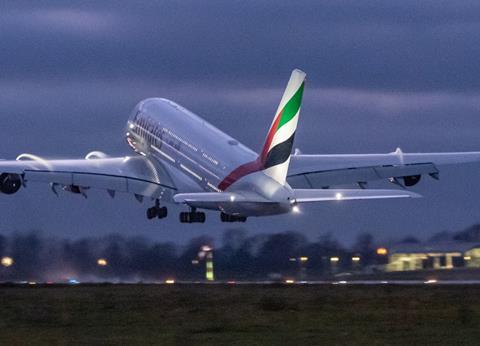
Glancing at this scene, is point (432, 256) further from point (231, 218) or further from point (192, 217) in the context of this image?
point (192, 217)

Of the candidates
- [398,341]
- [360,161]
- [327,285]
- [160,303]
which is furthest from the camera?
[360,161]

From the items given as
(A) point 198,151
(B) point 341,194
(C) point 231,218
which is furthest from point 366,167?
(B) point 341,194

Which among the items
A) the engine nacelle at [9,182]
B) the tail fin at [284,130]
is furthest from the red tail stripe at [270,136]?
the engine nacelle at [9,182]

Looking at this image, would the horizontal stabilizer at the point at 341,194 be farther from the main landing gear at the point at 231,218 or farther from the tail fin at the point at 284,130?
the main landing gear at the point at 231,218

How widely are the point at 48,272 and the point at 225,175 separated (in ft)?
34.5

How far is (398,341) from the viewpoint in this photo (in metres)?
37.0

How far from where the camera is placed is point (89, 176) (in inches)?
3383

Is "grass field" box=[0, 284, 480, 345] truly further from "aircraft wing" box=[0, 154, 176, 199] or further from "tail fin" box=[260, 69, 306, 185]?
"aircraft wing" box=[0, 154, 176, 199]

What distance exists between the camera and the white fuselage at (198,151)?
6931 centimetres

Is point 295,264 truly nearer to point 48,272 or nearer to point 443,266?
point 443,266

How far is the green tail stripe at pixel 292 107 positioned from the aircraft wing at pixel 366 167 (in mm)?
15072

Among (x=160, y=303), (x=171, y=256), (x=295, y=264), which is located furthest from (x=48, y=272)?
(x=160, y=303)

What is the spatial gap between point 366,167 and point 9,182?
21154 millimetres

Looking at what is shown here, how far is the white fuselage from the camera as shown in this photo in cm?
6931
